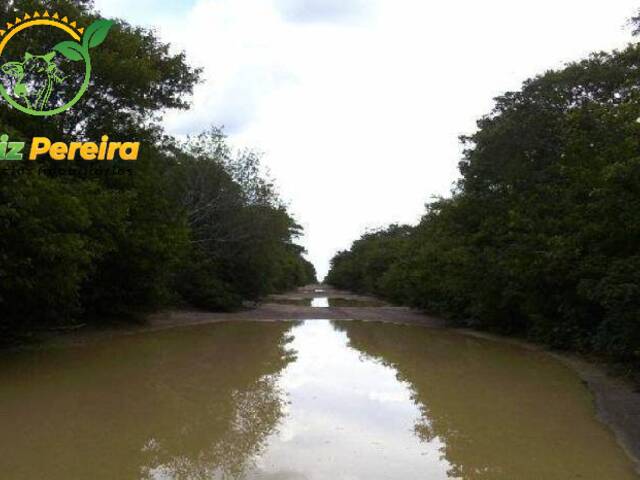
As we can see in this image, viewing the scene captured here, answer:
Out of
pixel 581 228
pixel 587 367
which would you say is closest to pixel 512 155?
pixel 581 228

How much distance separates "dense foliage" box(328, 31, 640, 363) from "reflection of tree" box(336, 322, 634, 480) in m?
1.81

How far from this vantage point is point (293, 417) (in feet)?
29.5

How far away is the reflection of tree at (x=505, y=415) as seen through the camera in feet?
22.2

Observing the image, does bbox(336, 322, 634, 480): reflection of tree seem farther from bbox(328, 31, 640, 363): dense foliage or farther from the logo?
the logo

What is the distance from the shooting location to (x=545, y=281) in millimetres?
16594

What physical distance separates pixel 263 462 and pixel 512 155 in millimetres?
16578

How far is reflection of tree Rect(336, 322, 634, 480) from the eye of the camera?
267 inches

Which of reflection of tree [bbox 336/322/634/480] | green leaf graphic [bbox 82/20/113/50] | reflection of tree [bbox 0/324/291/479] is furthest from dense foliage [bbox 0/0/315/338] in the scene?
reflection of tree [bbox 336/322/634/480]

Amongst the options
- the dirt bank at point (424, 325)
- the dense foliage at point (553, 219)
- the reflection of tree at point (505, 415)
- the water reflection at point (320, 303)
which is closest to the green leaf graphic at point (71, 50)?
the dirt bank at point (424, 325)

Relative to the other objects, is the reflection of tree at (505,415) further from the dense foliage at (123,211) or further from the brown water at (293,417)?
the dense foliage at (123,211)

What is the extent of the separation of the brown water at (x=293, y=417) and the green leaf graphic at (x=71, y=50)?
8.00 metres

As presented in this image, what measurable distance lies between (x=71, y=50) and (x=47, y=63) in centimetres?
73

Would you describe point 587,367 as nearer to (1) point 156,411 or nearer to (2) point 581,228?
(2) point 581,228

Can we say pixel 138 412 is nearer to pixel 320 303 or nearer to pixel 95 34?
pixel 95 34
